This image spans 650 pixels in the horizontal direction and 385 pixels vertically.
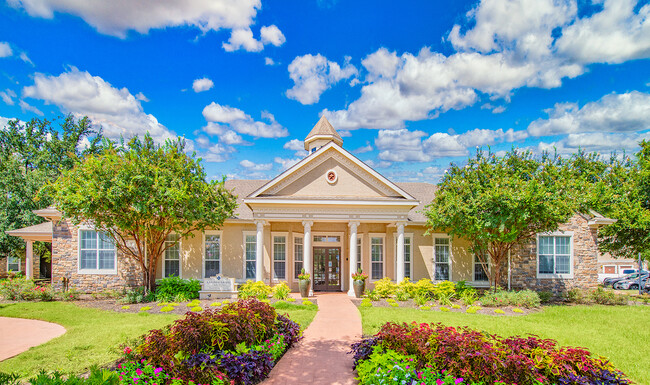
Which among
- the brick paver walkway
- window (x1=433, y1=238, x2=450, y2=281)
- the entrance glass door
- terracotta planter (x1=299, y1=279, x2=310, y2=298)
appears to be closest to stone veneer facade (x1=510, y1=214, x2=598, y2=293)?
window (x1=433, y1=238, x2=450, y2=281)

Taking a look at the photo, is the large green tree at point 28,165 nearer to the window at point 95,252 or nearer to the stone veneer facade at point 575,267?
the window at point 95,252

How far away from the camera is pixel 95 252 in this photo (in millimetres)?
18141

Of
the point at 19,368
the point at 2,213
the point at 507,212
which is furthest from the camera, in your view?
the point at 2,213

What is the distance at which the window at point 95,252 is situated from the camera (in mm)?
18062

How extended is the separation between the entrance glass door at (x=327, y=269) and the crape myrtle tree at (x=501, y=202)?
5.07 m

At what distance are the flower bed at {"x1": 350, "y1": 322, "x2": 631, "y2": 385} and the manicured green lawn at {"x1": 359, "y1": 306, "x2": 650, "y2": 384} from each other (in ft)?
7.28

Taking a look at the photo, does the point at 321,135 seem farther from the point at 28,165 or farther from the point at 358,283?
the point at 28,165

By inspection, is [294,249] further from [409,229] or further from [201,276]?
[409,229]

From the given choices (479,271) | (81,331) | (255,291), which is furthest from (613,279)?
(81,331)

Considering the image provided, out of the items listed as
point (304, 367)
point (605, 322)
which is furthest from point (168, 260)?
point (605, 322)

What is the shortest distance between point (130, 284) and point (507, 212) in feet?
55.9

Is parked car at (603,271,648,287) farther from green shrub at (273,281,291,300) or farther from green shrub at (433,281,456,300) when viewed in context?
green shrub at (273,281,291,300)

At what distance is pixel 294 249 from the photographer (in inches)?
761

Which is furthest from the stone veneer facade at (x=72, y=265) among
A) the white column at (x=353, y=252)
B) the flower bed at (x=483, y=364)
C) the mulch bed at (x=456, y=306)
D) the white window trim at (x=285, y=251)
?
the flower bed at (x=483, y=364)
